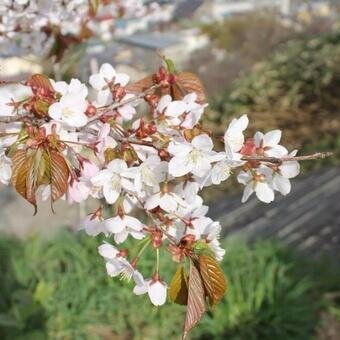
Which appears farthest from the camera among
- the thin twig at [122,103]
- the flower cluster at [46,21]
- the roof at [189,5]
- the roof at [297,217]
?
the roof at [297,217]

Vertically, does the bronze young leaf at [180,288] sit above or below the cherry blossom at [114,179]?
below

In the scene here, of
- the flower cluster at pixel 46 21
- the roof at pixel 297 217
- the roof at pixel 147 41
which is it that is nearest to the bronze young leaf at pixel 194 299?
the flower cluster at pixel 46 21

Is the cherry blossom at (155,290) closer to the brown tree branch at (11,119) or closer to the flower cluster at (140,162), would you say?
the flower cluster at (140,162)

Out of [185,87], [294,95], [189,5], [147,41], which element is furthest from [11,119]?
[294,95]

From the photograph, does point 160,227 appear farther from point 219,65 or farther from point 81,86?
point 219,65

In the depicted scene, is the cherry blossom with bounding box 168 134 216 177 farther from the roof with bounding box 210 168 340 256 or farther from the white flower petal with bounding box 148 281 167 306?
the roof with bounding box 210 168 340 256
